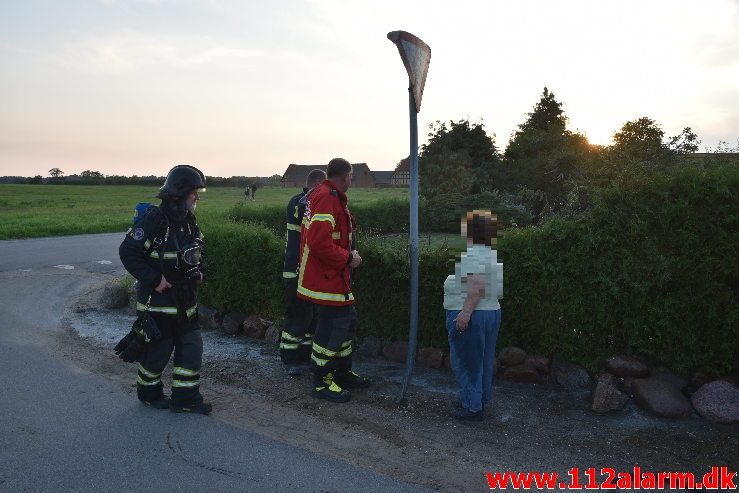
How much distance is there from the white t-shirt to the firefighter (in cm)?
187

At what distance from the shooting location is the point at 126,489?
369 centimetres

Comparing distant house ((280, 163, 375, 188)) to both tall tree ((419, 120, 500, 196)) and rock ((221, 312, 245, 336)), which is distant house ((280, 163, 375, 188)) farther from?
rock ((221, 312, 245, 336))

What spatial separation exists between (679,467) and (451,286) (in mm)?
2042

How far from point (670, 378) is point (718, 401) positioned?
1.33 ft

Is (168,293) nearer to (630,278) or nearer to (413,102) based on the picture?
(413,102)

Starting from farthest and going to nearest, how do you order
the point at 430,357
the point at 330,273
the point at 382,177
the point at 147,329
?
the point at 382,177, the point at 430,357, the point at 330,273, the point at 147,329

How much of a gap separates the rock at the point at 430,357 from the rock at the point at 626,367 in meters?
1.60

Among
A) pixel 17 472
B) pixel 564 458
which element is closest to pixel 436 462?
pixel 564 458

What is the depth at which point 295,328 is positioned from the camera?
620 cm

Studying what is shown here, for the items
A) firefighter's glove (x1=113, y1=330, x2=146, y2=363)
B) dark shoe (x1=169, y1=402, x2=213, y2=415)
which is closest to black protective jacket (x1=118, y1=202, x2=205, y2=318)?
firefighter's glove (x1=113, y1=330, x2=146, y2=363)

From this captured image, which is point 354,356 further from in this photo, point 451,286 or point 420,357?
point 451,286

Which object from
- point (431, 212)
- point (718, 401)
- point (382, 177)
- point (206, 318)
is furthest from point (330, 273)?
point (382, 177)

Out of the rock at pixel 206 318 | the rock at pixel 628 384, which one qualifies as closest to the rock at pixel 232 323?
the rock at pixel 206 318

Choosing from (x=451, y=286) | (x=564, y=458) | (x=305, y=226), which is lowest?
(x=564, y=458)
